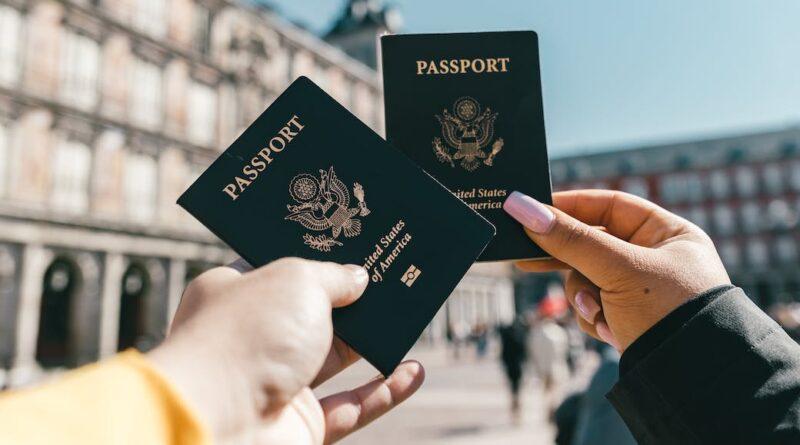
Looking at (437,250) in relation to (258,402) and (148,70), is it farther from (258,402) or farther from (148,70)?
(148,70)

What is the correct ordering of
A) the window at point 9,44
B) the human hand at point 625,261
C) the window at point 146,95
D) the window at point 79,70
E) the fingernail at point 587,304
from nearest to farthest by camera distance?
the human hand at point 625,261, the fingernail at point 587,304, the window at point 9,44, the window at point 79,70, the window at point 146,95

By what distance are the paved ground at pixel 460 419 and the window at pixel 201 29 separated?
16956mm

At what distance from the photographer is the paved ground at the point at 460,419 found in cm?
734

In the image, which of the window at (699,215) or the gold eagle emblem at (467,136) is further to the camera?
the window at (699,215)

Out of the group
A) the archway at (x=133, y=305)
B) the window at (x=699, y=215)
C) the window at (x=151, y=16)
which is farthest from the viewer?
the window at (x=699, y=215)

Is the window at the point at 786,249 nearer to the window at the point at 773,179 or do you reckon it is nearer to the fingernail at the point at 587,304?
the window at the point at 773,179

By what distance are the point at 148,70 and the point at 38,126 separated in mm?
5136

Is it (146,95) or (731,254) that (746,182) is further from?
(146,95)

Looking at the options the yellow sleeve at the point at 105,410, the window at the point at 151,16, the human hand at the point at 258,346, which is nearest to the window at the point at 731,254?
the window at the point at 151,16

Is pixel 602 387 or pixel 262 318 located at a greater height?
pixel 262 318

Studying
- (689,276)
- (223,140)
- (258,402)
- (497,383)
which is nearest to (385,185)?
(258,402)

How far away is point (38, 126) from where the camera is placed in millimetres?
18203

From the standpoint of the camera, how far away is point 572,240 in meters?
1.69

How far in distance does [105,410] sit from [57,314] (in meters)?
22.0
